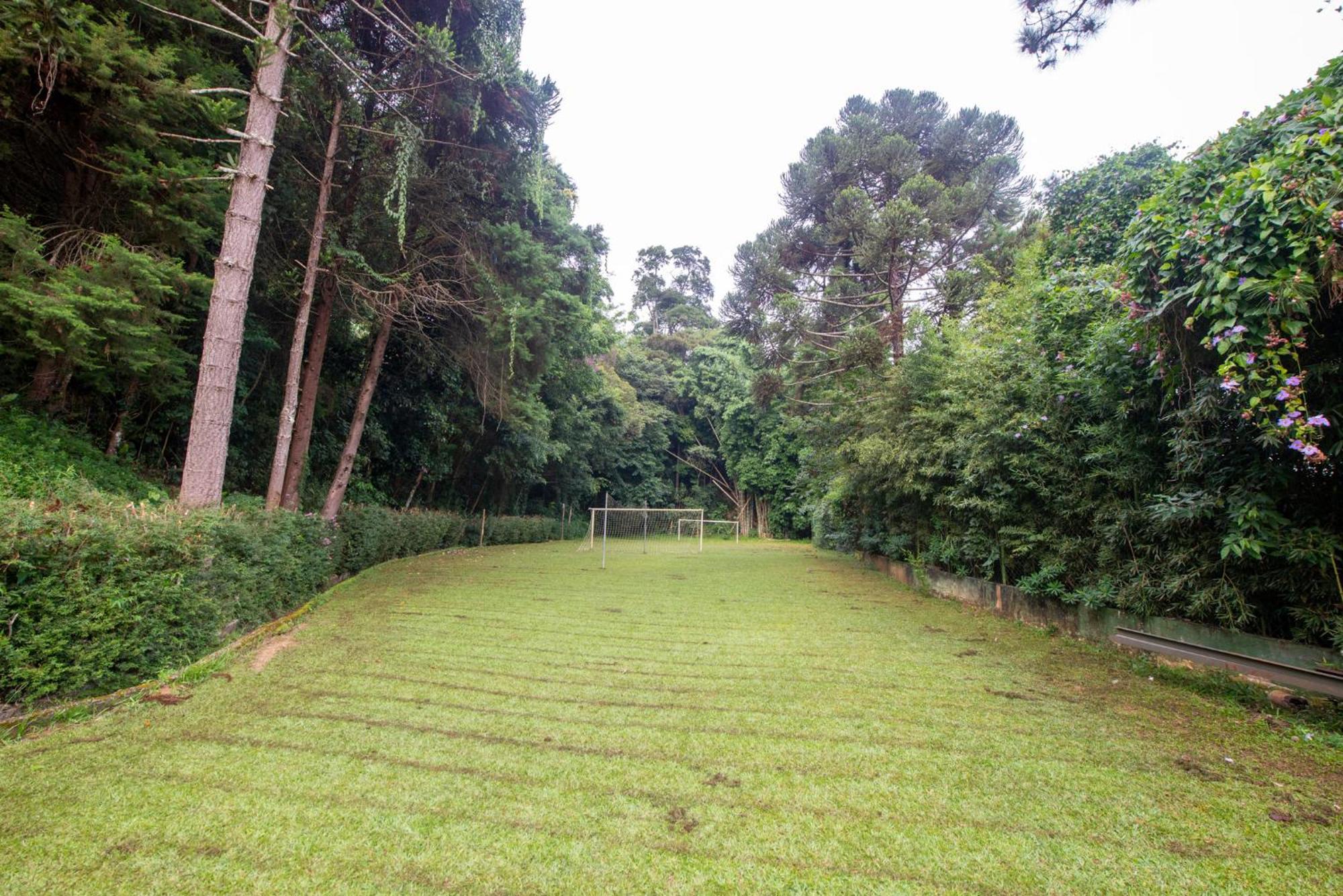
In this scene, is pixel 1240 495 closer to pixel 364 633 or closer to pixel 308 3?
pixel 364 633

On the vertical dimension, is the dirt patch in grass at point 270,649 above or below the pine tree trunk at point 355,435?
below

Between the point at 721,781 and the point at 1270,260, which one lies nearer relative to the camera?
the point at 721,781

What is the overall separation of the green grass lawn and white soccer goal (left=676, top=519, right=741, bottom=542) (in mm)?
14112

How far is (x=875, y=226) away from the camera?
11.0m

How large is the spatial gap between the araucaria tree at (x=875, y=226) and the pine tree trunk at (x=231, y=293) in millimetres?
9495

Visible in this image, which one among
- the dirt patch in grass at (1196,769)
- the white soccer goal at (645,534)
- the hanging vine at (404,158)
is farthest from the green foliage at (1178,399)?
the white soccer goal at (645,534)

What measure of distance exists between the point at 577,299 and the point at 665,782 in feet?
26.8

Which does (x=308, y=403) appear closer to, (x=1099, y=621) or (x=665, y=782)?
(x=665, y=782)

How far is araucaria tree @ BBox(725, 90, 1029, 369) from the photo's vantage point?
11453 mm

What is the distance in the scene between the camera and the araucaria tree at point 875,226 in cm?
1145

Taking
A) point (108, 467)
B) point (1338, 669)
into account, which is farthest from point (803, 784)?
point (108, 467)

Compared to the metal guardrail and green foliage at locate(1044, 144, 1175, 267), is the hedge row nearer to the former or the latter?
the metal guardrail

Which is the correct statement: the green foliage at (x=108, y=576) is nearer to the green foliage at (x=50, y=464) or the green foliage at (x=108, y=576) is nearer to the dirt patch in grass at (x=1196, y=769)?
the green foliage at (x=50, y=464)

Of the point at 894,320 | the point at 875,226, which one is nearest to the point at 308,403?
the point at 875,226
